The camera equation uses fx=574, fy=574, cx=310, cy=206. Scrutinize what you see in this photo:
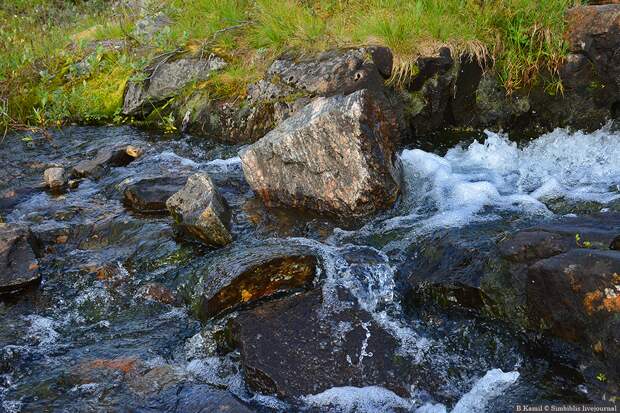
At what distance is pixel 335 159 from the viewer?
17.8 feet

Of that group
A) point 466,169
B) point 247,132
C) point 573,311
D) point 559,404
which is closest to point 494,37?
point 466,169

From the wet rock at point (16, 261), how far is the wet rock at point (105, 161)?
1.94m

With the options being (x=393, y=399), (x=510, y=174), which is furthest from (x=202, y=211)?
(x=510, y=174)

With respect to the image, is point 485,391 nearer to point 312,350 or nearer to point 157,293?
point 312,350

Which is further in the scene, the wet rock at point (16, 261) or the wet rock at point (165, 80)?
the wet rock at point (165, 80)

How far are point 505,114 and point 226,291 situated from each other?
4429 millimetres

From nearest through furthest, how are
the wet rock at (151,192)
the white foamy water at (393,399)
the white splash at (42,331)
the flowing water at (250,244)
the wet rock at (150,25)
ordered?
1. the white foamy water at (393,399)
2. the flowing water at (250,244)
3. the white splash at (42,331)
4. the wet rock at (151,192)
5. the wet rock at (150,25)

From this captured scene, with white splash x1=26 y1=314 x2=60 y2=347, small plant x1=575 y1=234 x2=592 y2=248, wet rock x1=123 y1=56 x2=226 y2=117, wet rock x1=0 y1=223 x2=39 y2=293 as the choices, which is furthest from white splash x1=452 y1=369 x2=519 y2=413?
wet rock x1=123 y1=56 x2=226 y2=117

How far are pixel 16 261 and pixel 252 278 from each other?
211 centimetres

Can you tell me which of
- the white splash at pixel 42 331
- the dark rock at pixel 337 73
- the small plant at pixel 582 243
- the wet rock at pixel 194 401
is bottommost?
the white splash at pixel 42 331

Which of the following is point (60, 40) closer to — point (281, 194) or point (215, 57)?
point (215, 57)

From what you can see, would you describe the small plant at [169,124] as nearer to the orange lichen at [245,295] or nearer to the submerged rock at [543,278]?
the orange lichen at [245,295]

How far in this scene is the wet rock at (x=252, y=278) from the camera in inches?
168

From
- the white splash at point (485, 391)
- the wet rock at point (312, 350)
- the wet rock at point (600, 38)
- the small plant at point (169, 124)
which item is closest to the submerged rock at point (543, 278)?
the white splash at point (485, 391)
